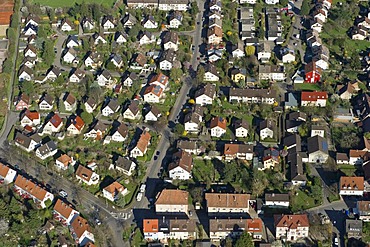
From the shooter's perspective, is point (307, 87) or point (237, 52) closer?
point (307, 87)

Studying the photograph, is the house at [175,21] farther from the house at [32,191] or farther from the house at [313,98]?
the house at [32,191]

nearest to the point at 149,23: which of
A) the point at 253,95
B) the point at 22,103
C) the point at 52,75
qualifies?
the point at 52,75

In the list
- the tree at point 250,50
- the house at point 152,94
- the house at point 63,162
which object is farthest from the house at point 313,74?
the house at point 63,162

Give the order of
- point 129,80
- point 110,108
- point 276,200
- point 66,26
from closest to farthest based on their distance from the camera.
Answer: point 276,200, point 110,108, point 129,80, point 66,26

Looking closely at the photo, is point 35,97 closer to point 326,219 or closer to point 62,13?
point 62,13

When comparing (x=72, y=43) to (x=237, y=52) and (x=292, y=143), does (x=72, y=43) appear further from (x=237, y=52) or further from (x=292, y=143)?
(x=292, y=143)

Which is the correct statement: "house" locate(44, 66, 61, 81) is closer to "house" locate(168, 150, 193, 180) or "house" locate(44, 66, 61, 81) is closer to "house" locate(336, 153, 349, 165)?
"house" locate(168, 150, 193, 180)
